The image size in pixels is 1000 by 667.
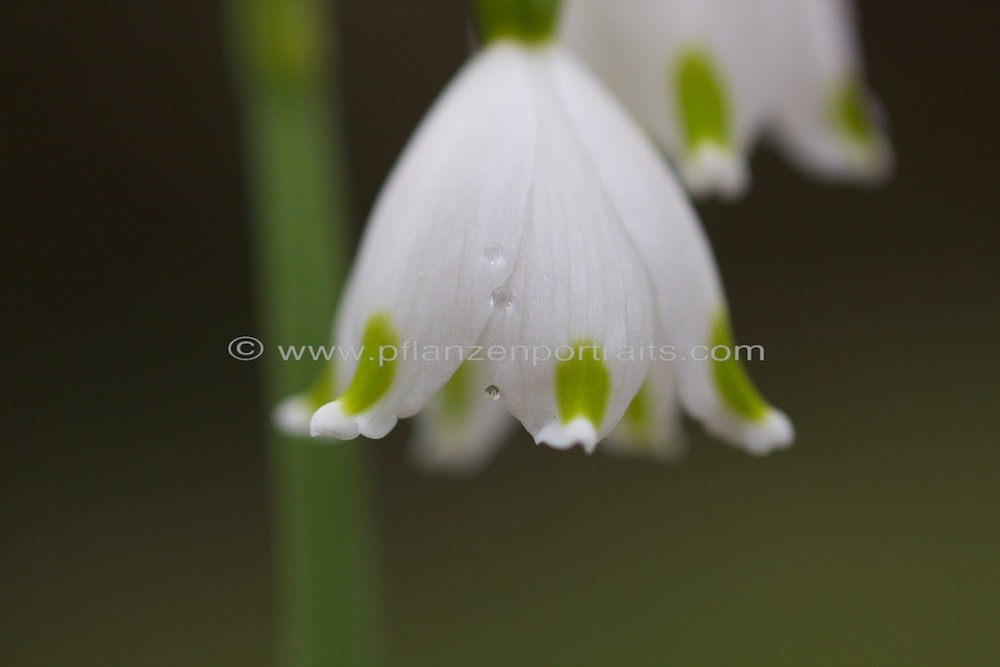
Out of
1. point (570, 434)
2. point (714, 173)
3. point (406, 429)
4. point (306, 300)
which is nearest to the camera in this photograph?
point (570, 434)

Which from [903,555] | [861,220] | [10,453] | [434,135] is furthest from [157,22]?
[434,135]

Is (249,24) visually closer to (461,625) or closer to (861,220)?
(461,625)

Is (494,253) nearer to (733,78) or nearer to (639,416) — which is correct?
(639,416)

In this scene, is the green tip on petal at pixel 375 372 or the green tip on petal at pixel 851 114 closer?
the green tip on petal at pixel 375 372

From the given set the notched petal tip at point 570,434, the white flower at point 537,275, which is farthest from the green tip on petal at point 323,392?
the notched petal tip at point 570,434

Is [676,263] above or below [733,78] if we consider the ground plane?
below

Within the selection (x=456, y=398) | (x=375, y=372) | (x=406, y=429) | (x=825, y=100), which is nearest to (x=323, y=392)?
(x=375, y=372)

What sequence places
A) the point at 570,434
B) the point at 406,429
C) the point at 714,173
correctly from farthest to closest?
1. the point at 406,429
2. the point at 714,173
3. the point at 570,434

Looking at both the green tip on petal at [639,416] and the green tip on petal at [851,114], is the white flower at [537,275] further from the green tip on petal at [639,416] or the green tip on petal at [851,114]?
the green tip on petal at [851,114]
